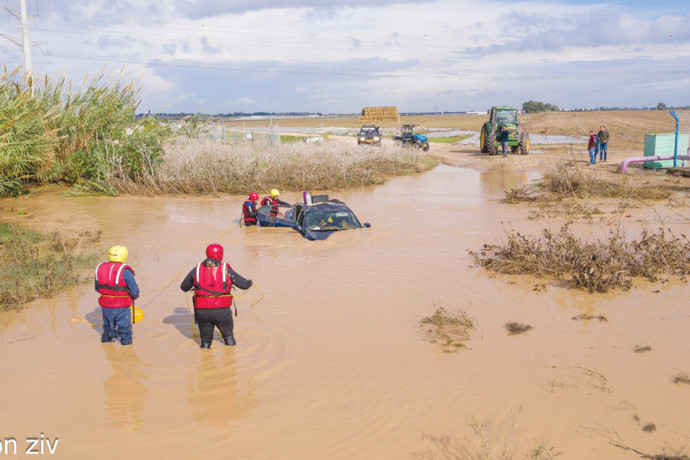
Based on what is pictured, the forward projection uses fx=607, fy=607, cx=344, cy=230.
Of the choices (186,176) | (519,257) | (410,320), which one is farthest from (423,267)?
(186,176)

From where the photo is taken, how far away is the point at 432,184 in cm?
2423

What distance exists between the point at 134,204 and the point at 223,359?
1415 cm

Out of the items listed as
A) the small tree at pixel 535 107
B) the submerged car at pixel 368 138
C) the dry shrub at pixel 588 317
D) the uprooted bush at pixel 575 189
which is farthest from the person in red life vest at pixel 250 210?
the small tree at pixel 535 107

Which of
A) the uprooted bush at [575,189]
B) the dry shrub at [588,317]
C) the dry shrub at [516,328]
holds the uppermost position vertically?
the uprooted bush at [575,189]

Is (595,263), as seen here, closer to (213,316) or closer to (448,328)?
(448,328)

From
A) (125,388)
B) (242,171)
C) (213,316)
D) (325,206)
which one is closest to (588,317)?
(213,316)

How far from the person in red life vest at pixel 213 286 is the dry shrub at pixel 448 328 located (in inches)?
97.7

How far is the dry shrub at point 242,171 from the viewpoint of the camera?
70.3 feet

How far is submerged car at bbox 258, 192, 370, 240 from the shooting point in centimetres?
1332

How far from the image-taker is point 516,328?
7.91m

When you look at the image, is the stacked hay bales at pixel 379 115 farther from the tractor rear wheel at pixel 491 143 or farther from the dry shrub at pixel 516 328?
the dry shrub at pixel 516 328

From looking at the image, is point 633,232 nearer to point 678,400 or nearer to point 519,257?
point 519,257

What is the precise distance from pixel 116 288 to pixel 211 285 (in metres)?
1.10

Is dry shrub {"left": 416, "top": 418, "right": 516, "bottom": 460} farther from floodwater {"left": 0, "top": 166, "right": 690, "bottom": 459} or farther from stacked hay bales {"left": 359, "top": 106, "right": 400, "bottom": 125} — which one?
stacked hay bales {"left": 359, "top": 106, "right": 400, "bottom": 125}
